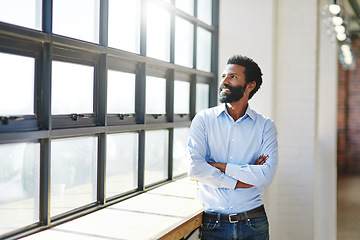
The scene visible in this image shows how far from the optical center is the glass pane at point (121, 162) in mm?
2881

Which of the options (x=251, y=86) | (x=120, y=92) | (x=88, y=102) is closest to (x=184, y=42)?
(x=120, y=92)

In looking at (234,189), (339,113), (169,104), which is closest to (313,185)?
(169,104)

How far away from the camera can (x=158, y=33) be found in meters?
3.53

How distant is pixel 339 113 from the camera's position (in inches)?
483

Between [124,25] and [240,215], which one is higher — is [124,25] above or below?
above

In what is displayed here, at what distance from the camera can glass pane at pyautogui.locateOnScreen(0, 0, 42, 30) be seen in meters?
1.96

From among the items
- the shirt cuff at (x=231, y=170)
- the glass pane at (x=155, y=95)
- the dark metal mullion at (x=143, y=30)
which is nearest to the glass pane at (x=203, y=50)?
the glass pane at (x=155, y=95)

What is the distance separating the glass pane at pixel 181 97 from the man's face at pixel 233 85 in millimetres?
1264

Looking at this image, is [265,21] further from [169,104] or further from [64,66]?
[64,66]

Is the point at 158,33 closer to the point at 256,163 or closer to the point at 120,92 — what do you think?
the point at 120,92

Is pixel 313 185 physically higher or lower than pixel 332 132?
lower

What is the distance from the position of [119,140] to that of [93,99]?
0.43m

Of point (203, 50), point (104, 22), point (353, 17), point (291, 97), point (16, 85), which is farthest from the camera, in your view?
point (353, 17)

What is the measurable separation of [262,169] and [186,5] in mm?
2035
